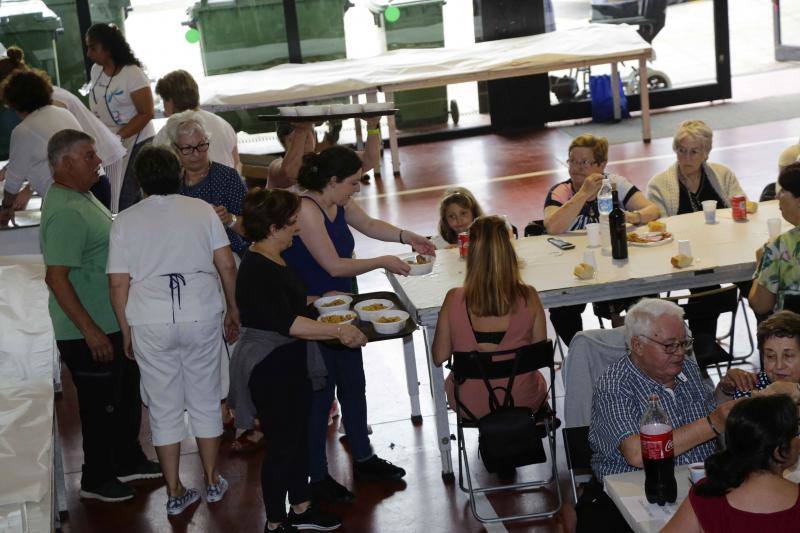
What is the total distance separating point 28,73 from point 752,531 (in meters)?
5.26

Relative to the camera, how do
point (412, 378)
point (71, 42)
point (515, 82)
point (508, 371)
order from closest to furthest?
point (508, 371)
point (412, 378)
point (71, 42)
point (515, 82)

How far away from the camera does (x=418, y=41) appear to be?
1333 centimetres

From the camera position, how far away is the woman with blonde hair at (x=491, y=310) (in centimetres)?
456

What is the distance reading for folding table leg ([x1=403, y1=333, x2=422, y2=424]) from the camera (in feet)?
18.8

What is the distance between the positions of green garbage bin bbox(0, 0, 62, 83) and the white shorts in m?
8.49

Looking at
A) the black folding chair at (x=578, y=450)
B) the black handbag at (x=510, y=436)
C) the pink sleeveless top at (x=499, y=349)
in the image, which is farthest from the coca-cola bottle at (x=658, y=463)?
the pink sleeveless top at (x=499, y=349)

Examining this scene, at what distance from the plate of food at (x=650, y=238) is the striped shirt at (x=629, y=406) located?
176 centimetres

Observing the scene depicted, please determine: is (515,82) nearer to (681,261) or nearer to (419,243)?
(419,243)

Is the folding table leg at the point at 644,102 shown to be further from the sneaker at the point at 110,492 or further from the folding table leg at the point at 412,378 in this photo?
the sneaker at the point at 110,492

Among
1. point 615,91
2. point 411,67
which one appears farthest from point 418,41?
point 615,91

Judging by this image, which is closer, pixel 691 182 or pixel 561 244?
pixel 561 244

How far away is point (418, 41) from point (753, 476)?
10.9 meters

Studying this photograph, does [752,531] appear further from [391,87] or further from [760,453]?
[391,87]

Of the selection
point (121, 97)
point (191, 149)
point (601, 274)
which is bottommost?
point (601, 274)
